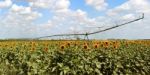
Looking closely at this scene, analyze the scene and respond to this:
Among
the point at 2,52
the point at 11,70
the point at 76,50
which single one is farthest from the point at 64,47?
the point at 2,52

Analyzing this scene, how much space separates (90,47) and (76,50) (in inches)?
36.8

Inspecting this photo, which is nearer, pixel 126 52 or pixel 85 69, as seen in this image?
pixel 85 69

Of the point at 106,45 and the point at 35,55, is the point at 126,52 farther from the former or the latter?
the point at 35,55

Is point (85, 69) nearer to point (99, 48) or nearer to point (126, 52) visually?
point (99, 48)

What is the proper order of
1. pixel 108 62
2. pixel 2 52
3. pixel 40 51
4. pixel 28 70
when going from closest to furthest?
pixel 28 70
pixel 108 62
pixel 40 51
pixel 2 52

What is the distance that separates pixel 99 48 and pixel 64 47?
1.31 metres

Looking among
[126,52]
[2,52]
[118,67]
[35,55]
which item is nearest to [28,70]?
[35,55]

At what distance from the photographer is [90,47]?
1278 cm

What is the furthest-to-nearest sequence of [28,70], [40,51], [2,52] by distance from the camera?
[2,52] → [40,51] → [28,70]

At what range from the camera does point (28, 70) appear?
1159 cm

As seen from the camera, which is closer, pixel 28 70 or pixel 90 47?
pixel 28 70

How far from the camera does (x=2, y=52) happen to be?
16.6m

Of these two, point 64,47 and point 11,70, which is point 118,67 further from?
point 11,70

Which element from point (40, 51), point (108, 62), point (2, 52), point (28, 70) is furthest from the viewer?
point (2, 52)
